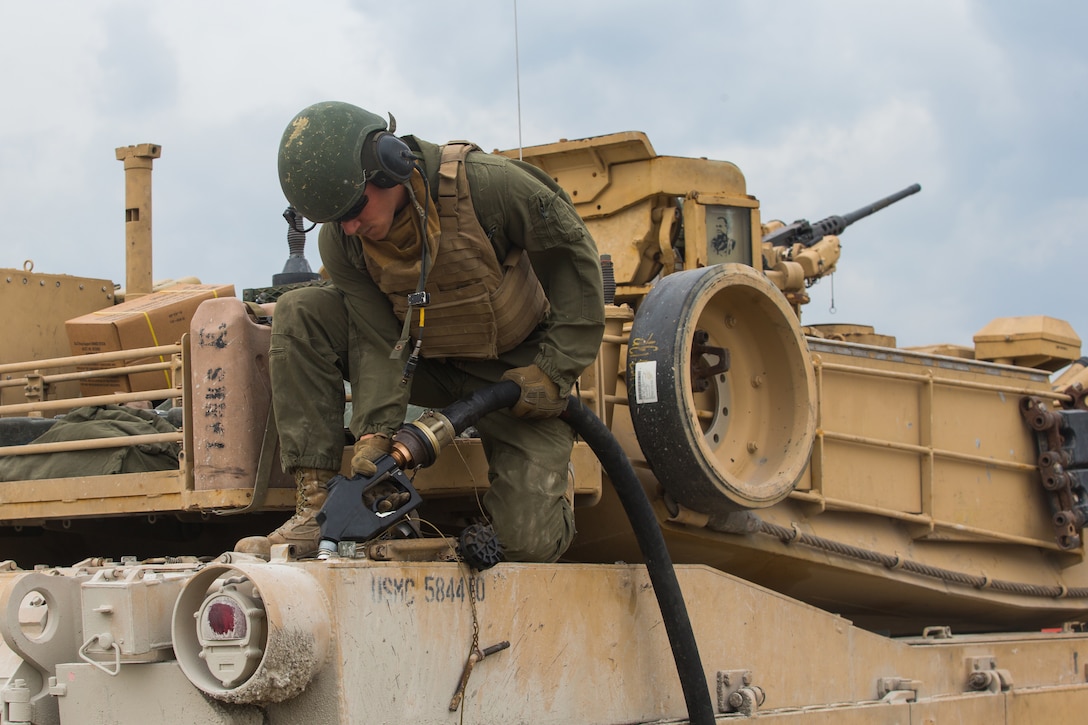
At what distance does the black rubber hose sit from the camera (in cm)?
491

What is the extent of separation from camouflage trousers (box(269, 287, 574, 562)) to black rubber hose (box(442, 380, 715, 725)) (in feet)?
0.27

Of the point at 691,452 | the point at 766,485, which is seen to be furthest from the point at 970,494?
the point at 691,452

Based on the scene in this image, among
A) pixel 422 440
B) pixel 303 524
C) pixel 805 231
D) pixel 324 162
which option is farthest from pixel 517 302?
pixel 805 231

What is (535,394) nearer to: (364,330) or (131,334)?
(364,330)

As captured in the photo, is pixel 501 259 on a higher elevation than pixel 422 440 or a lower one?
higher

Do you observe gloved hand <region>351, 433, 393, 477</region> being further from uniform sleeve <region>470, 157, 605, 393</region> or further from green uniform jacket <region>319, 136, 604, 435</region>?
uniform sleeve <region>470, 157, 605, 393</region>

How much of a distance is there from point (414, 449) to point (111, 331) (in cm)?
249

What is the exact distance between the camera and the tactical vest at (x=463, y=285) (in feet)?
15.2

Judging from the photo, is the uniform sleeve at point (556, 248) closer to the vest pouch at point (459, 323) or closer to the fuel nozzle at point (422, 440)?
the vest pouch at point (459, 323)

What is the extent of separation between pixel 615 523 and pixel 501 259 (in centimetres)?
138

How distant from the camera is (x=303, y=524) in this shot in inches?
181

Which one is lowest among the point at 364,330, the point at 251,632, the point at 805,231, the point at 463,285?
the point at 251,632

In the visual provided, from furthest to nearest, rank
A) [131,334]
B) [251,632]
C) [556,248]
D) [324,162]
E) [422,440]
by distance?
1. [131,334]
2. [556,248]
3. [422,440]
4. [324,162]
5. [251,632]

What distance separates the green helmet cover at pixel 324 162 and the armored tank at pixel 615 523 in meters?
0.73
